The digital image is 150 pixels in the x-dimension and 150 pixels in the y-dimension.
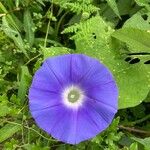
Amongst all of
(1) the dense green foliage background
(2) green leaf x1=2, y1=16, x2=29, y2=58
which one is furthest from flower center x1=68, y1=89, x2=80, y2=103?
(2) green leaf x1=2, y1=16, x2=29, y2=58

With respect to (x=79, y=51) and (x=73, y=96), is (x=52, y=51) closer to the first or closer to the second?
(x=79, y=51)

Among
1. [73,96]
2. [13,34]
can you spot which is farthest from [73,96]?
[13,34]

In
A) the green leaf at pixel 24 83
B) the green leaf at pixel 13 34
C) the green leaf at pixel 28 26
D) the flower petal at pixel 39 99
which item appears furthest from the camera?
the green leaf at pixel 28 26

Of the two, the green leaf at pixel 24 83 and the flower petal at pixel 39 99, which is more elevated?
the green leaf at pixel 24 83

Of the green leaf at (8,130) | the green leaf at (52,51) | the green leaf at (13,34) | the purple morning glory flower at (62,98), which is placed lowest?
the green leaf at (8,130)

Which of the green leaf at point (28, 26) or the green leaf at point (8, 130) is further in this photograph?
the green leaf at point (28, 26)

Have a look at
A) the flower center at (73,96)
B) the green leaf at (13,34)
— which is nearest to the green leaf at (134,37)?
the flower center at (73,96)

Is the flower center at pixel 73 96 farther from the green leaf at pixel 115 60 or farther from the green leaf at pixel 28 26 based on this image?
the green leaf at pixel 28 26

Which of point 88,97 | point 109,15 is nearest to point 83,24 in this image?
point 109,15
